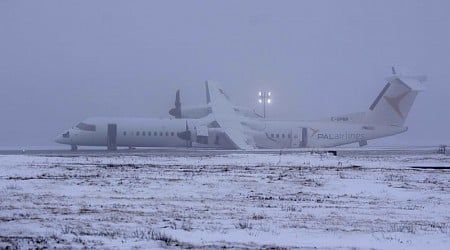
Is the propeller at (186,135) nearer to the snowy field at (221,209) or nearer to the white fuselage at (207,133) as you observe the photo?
the white fuselage at (207,133)

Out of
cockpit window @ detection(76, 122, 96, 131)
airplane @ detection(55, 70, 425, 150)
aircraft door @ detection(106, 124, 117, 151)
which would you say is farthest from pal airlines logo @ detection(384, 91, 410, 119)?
cockpit window @ detection(76, 122, 96, 131)

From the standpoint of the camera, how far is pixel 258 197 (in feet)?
52.5

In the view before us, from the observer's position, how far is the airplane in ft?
159

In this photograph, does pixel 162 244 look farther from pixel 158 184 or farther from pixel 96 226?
pixel 158 184

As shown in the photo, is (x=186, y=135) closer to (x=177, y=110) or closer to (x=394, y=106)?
(x=177, y=110)

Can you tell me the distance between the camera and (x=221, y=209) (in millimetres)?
Answer: 13398

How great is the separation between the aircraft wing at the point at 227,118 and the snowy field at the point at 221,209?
21613 mm

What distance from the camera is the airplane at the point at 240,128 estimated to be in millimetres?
48500

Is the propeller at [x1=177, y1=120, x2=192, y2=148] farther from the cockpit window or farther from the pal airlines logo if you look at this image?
the pal airlines logo

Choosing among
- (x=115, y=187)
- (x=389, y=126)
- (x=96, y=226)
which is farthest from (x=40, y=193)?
(x=389, y=126)

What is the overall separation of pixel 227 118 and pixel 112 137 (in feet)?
33.4

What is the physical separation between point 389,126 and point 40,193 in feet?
136

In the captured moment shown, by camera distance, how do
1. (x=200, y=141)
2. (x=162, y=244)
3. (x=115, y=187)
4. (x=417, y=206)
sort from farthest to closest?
(x=200, y=141) → (x=115, y=187) → (x=417, y=206) → (x=162, y=244)

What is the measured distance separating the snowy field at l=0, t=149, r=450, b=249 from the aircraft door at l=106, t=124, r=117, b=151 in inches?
967
